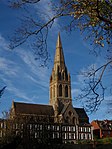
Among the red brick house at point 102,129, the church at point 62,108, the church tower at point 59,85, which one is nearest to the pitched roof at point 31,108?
the church at point 62,108

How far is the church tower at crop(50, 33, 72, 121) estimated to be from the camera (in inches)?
3543

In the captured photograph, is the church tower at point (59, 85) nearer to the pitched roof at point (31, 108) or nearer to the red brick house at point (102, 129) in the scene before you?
the pitched roof at point (31, 108)

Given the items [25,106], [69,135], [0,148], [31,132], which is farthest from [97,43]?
[25,106]

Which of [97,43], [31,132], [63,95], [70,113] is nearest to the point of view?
[97,43]

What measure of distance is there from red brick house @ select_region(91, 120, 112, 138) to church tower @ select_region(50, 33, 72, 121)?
13.1 meters

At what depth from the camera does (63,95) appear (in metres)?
91.4

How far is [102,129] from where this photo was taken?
81.4 m

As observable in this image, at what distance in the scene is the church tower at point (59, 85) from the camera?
90000 millimetres

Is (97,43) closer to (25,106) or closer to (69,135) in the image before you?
(69,135)

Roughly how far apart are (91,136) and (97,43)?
7588 centimetres

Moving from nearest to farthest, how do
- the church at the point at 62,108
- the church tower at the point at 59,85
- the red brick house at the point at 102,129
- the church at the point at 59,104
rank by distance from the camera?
the church at the point at 62,108 → the red brick house at the point at 102,129 → the church at the point at 59,104 → the church tower at the point at 59,85

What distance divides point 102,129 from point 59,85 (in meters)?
23.5

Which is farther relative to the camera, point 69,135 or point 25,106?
point 25,106

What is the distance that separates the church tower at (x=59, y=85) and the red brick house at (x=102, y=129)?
515 inches
